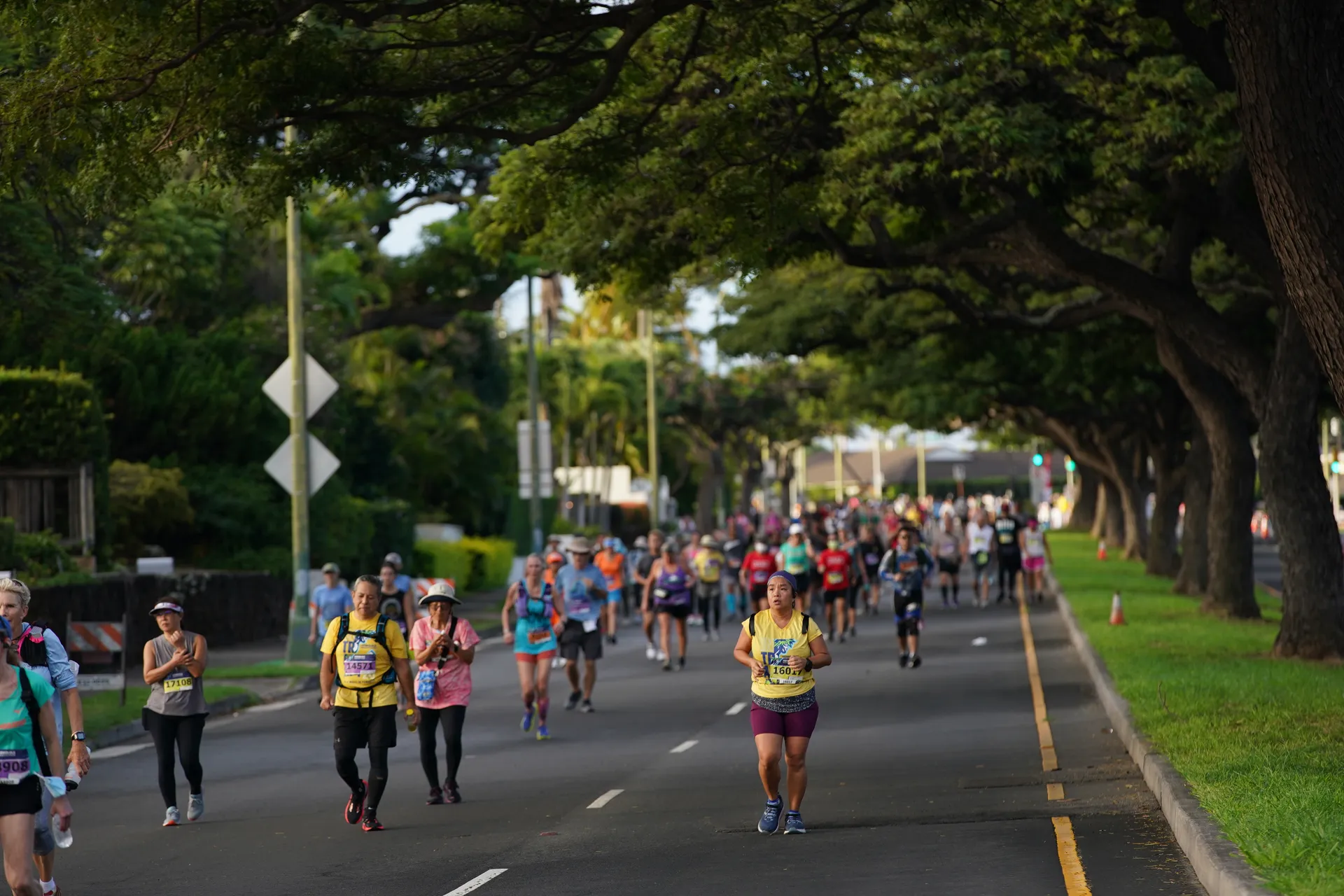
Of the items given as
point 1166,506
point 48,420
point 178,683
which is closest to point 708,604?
point 48,420

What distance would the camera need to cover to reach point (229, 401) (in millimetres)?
34719

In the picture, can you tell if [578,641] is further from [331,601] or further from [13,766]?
[13,766]

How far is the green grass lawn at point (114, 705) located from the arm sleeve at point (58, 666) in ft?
26.3

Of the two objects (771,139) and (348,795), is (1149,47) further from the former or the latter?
(348,795)

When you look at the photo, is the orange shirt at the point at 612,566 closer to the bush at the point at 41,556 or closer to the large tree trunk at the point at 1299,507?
the bush at the point at 41,556

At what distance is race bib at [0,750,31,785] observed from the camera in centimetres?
830

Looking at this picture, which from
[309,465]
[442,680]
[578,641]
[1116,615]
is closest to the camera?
[442,680]

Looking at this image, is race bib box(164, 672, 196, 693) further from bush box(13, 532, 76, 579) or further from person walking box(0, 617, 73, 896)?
bush box(13, 532, 76, 579)

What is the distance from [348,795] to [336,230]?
2778cm

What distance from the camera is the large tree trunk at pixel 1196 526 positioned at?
115 feet

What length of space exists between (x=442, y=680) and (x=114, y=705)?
863cm

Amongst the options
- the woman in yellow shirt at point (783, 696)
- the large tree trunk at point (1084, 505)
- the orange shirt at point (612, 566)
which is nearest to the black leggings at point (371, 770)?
the woman in yellow shirt at point (783, 696)

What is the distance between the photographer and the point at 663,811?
13359 millimetres

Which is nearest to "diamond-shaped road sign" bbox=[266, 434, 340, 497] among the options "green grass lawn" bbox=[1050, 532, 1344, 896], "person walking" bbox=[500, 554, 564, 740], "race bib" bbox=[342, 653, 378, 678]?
"person walking" bbox=[500, 554, 564, 740]
